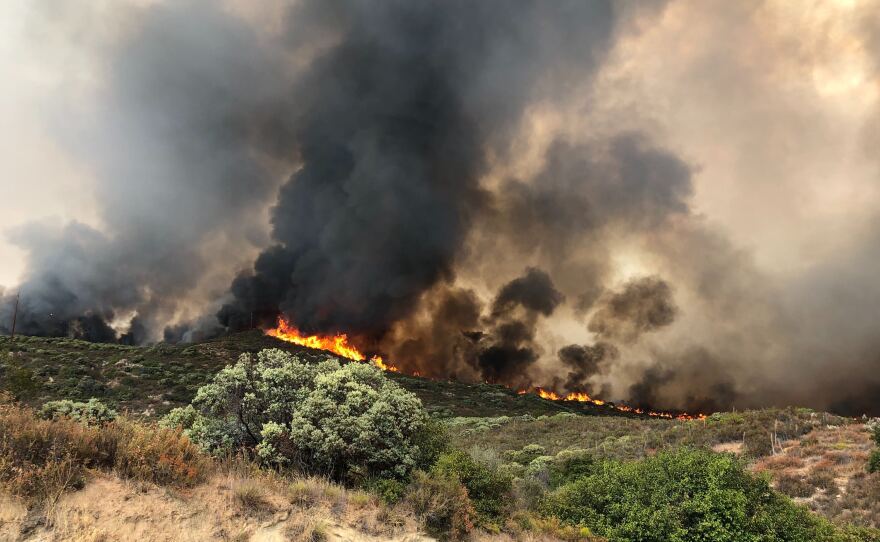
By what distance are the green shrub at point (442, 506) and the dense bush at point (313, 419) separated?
1163mm

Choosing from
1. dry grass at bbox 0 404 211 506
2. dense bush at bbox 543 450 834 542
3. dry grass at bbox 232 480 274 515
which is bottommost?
dense bush at bbox 543 450 834 542

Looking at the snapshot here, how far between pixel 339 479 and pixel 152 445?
4.50 m

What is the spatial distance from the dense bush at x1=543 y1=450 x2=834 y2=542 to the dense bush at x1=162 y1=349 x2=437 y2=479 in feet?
19.3

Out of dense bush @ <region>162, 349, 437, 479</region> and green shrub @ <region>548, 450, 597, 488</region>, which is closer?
dense bush @ <region>162, 349, 437, 479</region>

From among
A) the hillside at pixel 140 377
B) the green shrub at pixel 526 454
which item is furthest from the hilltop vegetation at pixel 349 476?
the hillside at pixel 140 377

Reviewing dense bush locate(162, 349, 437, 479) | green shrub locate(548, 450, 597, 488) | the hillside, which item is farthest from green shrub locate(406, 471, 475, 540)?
the hillside

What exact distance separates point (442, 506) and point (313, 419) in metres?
4.19

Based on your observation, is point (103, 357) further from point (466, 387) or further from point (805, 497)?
point (805, 497)

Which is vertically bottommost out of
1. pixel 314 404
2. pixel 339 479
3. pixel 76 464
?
pixel 339 479

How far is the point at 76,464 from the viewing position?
8.22m

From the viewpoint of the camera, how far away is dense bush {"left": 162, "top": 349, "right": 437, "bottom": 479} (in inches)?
462

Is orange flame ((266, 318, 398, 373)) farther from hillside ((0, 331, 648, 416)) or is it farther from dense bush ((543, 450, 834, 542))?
dense bush ((543, 450, 834, 542))

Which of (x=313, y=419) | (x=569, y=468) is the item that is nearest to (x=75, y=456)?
(x=313, y=419)

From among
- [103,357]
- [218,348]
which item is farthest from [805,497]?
[218,348]
